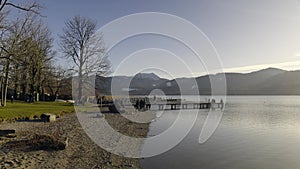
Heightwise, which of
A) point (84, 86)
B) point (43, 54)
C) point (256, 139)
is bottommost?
point (256, 139)

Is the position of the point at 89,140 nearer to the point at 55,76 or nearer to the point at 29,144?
the point at 29,144

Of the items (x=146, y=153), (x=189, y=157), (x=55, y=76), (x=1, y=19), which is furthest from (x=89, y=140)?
(x=55, y=76)

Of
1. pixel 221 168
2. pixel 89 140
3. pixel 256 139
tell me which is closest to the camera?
pixel 221 168

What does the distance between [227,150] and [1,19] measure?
79.9ft

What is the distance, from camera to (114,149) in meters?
15.6

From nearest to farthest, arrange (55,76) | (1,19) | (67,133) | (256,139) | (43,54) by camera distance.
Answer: (67,133) < (256,139) < (1,19) < (43,54) < (55,76)

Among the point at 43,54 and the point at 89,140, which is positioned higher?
the point at 43,54

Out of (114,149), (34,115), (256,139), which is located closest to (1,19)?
(34,115)

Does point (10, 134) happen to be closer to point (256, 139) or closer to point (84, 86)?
point (256, 139)

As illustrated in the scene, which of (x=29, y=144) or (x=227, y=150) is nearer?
(x=29, y=144)

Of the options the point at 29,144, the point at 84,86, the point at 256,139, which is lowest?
the point at 256,139

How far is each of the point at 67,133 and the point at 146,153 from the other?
246 inches

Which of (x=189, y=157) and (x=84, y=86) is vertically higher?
(x=84, y=86)

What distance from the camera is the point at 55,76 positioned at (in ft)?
159
